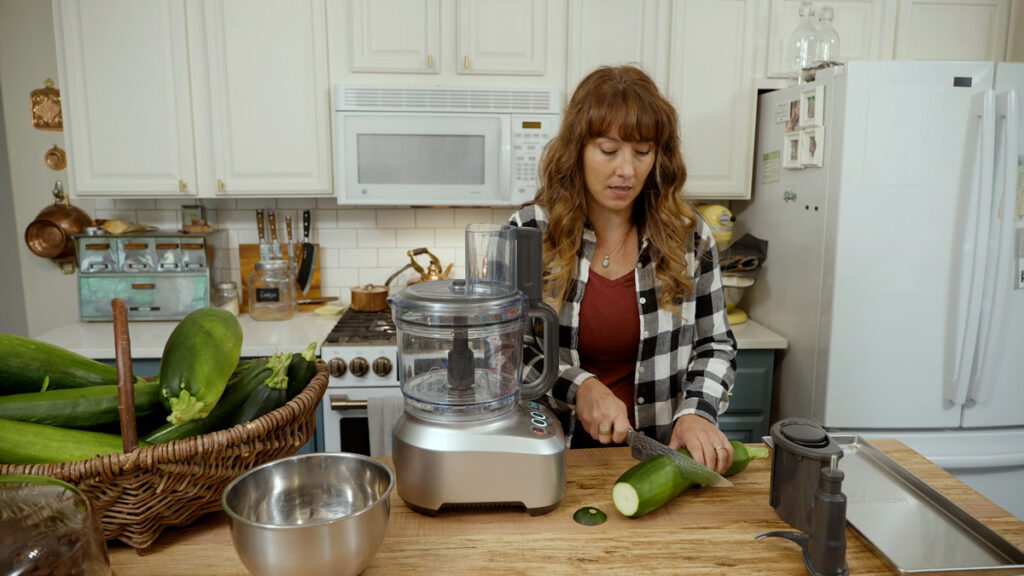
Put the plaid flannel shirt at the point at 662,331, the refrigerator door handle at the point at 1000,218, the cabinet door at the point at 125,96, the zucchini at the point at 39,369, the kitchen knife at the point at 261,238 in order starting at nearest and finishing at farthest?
the zucchini at the point at 39,369
the plaid flannel shirt at the point at 662,331
the refrigerator door handle at the point at 1000,218
the cabinet door at the point at 125,96
the kitchen knife at the point at 261,238

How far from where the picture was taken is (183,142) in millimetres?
2451

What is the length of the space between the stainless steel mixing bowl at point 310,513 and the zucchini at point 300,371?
17cm

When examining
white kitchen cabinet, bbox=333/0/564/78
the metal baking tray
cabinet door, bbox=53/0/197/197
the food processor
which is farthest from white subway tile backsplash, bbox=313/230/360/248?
the metal baking tray

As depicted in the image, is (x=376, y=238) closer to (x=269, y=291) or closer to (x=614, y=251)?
(x=269, y=291)

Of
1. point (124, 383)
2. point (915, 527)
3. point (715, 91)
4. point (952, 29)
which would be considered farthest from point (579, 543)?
point (952, 29)

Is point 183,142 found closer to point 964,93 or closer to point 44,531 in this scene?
point 44,531

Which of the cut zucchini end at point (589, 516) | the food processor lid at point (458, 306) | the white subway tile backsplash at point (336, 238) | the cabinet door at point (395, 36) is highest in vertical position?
the cabinet door at point (395, 36)

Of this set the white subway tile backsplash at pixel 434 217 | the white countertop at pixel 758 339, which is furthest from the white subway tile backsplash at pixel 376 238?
the white countertop at pixel 758 339

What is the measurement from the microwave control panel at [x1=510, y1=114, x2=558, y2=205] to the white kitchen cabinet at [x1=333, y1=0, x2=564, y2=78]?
19 centimetres

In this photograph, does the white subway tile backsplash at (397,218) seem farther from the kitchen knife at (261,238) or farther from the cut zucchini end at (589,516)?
the cut zucchini end at (589,516)

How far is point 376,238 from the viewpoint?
9.61ft

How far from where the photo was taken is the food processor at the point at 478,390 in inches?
37.7

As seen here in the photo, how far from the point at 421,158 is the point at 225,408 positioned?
5.46 feet

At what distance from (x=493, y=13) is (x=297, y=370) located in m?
1.83
